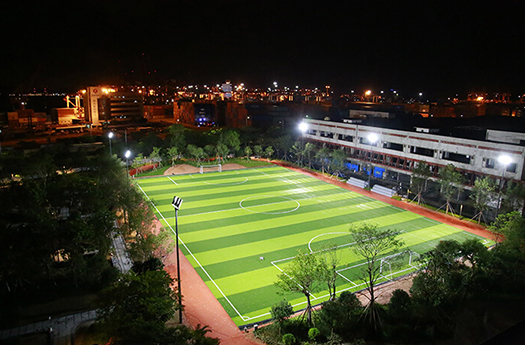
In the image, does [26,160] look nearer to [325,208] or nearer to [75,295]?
[75,295]

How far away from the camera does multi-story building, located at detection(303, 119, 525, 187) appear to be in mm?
39219

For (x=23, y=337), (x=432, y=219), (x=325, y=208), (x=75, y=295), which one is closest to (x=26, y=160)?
(x=75, y=295)

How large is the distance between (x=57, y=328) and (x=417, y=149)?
44715 mm

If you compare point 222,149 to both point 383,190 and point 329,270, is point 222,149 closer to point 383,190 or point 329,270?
point 383,190

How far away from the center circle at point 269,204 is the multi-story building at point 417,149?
17228mm

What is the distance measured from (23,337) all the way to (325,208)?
28665 mm

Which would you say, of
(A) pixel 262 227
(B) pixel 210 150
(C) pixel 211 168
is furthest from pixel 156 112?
(A) pixel 262 227

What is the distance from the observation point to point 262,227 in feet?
110

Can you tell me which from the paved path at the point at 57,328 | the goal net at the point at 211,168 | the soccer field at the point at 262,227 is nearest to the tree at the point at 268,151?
the goal net at the point at 211,168

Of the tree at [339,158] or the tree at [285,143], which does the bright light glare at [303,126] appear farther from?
the tree at [339,158]

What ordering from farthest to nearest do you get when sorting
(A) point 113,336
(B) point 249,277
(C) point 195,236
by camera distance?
(C) point 195,236 → (B) point 249,277 → (A) point 113,336

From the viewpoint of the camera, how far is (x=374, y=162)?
5366 centimetres

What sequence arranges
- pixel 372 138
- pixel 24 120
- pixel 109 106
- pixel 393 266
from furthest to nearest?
1. pixel 109 106
2. pixel 24 120
3. pixel 372 138
4. pixel 393 266

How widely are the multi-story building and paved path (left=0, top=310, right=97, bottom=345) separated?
123 feet
